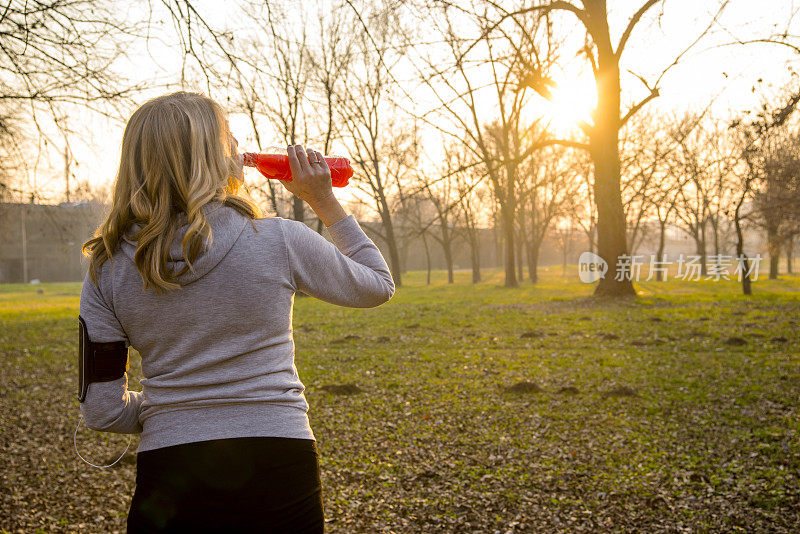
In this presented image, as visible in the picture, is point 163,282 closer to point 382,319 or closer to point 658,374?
point 658,374

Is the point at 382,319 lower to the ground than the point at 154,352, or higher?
lower

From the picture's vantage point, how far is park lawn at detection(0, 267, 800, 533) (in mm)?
3918

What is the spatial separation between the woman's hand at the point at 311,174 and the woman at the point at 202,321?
209 mm

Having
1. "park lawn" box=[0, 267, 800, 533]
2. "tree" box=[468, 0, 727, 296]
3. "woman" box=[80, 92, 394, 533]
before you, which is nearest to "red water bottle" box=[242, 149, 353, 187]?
"woman" box=[80, 92, 394, 533]

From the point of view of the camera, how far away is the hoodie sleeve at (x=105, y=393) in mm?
1510

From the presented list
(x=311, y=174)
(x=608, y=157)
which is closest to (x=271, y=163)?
(x=311, y=174)

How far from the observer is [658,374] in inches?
288

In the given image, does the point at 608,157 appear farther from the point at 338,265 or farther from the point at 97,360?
the point at 97,360

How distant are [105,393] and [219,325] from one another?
1.41 ft

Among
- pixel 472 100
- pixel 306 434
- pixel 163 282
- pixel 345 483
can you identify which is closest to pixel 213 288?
pixel 163 282

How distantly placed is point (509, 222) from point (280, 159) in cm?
2208

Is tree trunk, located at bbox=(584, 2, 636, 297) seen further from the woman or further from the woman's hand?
the woman

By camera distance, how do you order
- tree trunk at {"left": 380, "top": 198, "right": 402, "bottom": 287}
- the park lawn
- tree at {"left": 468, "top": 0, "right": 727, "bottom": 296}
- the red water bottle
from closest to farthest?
1. the red water bottle
2. the park lawn
3. tree at {"left": 468, "top": 0, "right": 727, "bottom": 296}
4. tree trunk at {"left": 380, "top": 198, "right": 402, "bottom": 287}

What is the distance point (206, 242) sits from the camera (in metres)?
1.40
